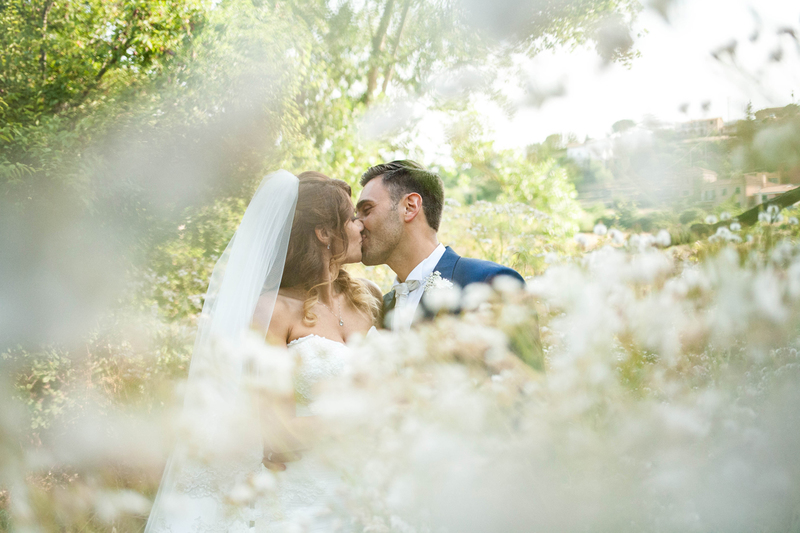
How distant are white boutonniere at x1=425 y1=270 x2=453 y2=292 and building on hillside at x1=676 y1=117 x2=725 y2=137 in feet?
3.17

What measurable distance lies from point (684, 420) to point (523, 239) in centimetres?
167

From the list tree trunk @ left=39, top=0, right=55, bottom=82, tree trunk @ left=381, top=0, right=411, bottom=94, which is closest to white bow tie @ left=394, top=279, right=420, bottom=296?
tree trunk @ left=381, top=0, right=411, bottom=94

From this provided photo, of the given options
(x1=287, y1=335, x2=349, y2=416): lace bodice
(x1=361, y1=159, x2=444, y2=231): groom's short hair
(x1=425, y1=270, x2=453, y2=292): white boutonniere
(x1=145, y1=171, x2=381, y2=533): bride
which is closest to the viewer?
(x1=145, y1=171, x2=381, y2=533): bride

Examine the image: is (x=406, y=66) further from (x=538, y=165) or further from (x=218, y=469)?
(x=218, y=469)

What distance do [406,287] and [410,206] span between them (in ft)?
1.35

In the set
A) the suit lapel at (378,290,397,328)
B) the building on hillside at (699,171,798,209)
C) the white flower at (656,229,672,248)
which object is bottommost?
the suit lapel at (378,290,397,328)

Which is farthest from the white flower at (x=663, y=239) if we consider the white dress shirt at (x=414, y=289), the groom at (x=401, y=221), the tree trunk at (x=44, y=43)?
the tree trunk at (x=44, y=43)

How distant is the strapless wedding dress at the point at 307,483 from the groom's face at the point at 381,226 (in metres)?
0.49

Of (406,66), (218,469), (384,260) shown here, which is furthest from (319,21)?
(218,469)

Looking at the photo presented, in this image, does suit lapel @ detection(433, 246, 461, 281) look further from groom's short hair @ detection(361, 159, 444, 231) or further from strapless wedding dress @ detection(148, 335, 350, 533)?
strapless wedding dress @ detection(148, 335, 350, 533)

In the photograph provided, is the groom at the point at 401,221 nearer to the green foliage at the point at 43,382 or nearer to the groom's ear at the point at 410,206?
the groom's ear at the point at 410,206

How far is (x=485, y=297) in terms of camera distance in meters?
0.82

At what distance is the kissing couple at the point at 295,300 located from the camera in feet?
4.15

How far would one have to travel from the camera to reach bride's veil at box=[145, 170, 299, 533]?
1.15 metres
